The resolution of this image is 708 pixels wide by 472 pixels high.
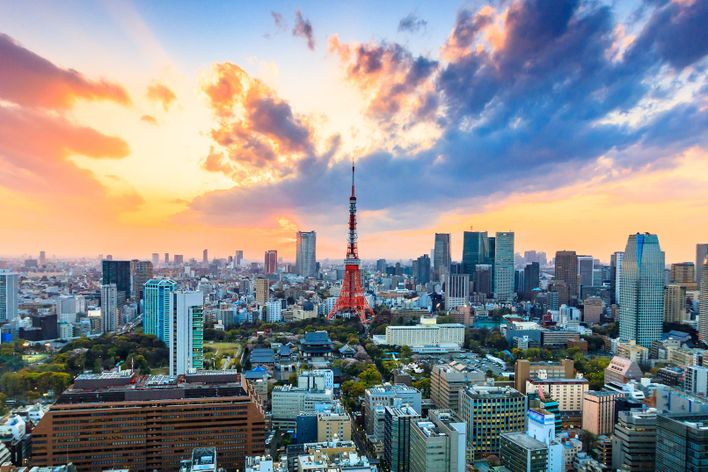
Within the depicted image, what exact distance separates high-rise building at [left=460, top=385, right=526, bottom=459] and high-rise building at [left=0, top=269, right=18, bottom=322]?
16.5 meters

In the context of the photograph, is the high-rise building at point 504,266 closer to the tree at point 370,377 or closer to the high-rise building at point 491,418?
the tree at point 370,377

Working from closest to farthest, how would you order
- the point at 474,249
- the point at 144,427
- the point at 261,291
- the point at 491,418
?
the point at 144,427 < the point at 491,418 < the point at 261,291 < the point at 474,249

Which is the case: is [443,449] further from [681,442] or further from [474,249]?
[474,249]

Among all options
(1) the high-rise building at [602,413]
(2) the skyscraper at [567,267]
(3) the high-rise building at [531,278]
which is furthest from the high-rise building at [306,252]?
(1) the high-rise building at [602,413]

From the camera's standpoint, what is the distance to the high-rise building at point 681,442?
6973mm

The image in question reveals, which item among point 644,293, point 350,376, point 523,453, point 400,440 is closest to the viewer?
point 523,453

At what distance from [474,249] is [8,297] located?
2645 cm

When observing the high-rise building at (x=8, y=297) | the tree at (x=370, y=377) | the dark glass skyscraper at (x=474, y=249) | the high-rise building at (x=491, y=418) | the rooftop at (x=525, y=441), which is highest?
the dark glass skyscraper at (x=474, y=249)

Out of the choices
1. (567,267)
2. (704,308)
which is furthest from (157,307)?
(567,267)

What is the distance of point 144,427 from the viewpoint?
324 inches

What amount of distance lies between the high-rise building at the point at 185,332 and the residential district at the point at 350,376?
0.11 feet

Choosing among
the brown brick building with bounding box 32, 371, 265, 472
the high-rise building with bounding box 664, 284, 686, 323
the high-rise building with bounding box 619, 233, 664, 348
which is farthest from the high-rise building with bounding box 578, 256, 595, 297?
the brown brick building with bounding box 32, 371, 265, 472

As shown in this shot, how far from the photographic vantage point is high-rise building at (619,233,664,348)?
18641mm

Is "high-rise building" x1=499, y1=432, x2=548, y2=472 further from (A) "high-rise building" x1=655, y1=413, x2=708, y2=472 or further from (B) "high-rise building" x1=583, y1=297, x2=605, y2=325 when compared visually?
(B) "high-rise building" x1=583, y1=297, x2=605, y2=325
